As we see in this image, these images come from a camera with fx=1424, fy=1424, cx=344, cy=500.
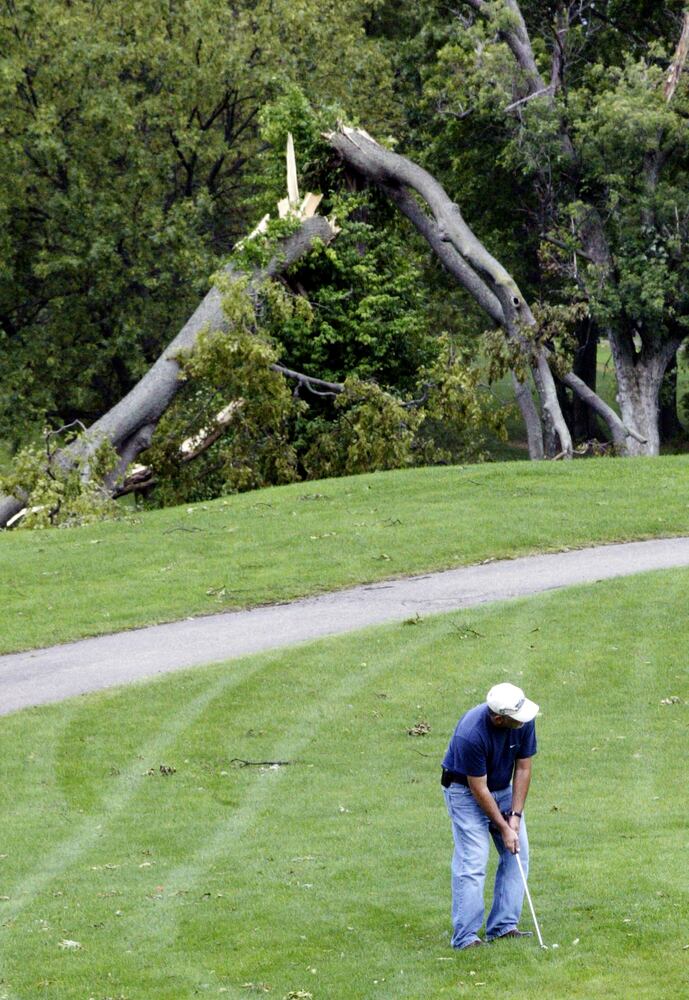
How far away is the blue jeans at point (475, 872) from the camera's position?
26.5ft

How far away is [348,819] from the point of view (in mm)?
11164

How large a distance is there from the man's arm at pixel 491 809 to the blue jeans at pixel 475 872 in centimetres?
13

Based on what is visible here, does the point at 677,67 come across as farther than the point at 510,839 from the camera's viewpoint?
Yes

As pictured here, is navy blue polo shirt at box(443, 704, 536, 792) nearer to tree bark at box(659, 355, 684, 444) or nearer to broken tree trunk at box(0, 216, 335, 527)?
broken tree trunk at box(0, 216, 335, 527)

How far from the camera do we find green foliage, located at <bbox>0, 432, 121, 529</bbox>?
24422 mm

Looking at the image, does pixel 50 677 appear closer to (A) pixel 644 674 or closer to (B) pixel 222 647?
(B) pixel 222 647

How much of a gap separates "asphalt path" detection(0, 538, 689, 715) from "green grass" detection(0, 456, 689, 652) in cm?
44

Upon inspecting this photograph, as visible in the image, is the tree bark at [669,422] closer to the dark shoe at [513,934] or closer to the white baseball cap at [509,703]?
the dark shoe at [513,934]

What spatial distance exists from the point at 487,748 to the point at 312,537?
42.9 ft

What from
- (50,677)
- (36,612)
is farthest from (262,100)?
(50,677)

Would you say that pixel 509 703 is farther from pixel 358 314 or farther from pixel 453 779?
pixel 358 314

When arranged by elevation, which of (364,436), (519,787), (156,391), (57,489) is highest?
(156,391)

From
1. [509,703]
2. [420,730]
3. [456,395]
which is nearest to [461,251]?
[456,395]

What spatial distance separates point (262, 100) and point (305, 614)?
75.8 ft
